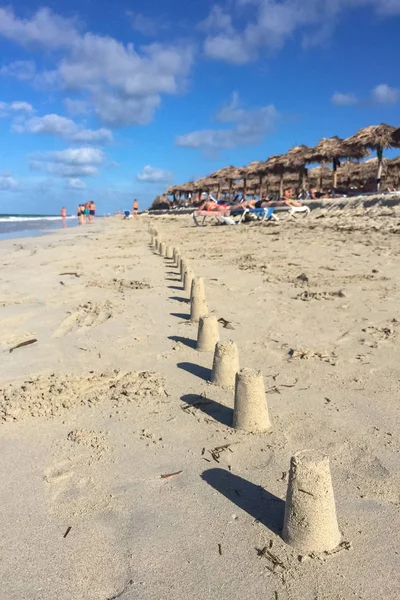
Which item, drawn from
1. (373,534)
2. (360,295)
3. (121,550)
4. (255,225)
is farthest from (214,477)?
(255,225)

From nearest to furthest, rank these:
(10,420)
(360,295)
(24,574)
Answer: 1. (24,574)
2. (10,420)
3. (360,295)

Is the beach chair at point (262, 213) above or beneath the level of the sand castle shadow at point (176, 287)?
above

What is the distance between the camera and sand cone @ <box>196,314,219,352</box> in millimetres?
4520

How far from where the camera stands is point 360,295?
6.50 m

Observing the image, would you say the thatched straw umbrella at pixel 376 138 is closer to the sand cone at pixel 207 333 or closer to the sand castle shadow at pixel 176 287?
the sand castle shadow at pixel 176 287

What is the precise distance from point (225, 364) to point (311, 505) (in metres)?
1.79

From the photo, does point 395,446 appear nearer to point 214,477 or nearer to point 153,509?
point 214,477

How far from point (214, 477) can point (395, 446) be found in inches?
46.5

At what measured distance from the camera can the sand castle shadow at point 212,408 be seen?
3266 mm

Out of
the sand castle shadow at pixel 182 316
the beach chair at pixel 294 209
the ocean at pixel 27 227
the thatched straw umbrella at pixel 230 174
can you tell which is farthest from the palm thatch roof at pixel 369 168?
the sand castle shadow at pixel 182 316

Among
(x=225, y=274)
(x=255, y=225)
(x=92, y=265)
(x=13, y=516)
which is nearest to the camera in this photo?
(x=13, y=516)

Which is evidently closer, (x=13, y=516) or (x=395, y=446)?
(x=13, y=516)

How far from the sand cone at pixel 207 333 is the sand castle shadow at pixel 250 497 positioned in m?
1.96

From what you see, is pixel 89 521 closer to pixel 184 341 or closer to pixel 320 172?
pixel 184 341
